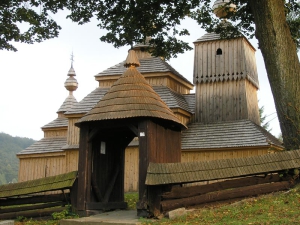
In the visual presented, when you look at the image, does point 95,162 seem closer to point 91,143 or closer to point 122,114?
point 91,143

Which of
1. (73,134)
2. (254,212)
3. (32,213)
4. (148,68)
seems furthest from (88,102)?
(254,212)

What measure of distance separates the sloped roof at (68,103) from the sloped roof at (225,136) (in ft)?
41.1

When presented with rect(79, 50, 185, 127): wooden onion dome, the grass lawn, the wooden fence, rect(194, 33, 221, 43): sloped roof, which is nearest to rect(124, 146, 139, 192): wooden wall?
rect(194, 33, 221, 43): sloped roof

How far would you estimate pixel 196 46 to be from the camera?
25234 mm

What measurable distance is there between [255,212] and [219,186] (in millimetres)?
1492

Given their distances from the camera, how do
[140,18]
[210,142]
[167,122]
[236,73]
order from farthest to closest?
[236,73]
[210,142]
[140,18]
[167,122]

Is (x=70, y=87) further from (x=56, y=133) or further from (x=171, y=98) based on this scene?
(x=171, y=98)

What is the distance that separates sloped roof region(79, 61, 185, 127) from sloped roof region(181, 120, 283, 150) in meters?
10.1

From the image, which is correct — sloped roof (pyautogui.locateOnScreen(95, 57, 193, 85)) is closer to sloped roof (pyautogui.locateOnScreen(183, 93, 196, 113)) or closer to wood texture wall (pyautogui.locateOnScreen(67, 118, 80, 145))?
sloped roof (pyautogui.locateOnScreen(183, 93, 196, 113))

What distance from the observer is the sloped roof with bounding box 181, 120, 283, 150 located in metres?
21.1

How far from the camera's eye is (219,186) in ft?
35.1

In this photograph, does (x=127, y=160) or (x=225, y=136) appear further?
(x=127, y=160)

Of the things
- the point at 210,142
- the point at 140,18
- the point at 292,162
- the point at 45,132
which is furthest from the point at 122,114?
the point at 45,132

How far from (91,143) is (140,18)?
604 centimetres
